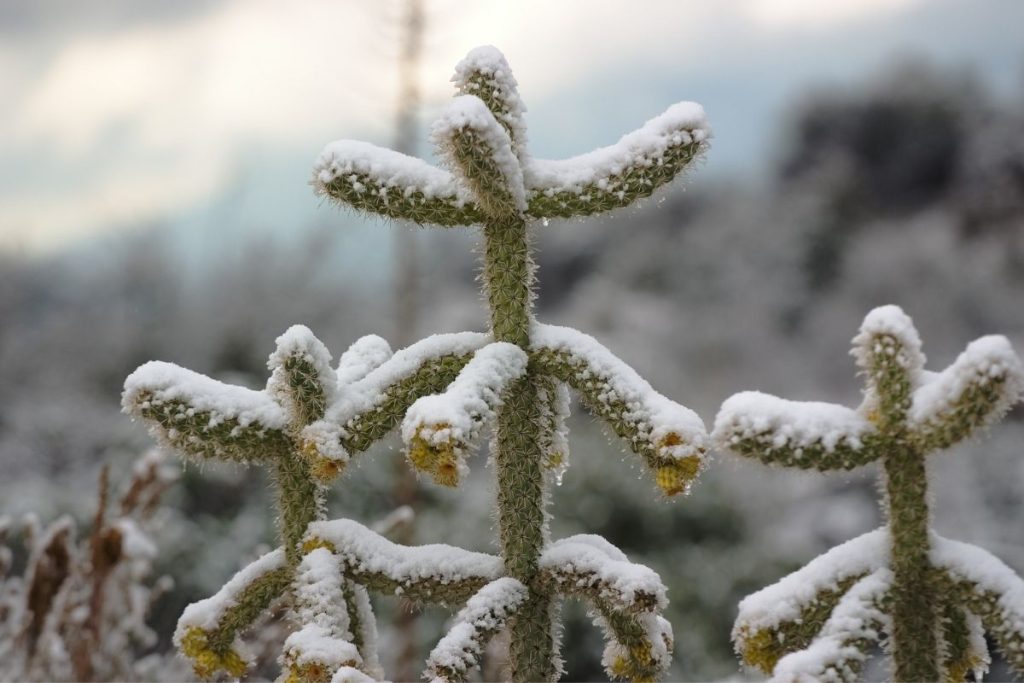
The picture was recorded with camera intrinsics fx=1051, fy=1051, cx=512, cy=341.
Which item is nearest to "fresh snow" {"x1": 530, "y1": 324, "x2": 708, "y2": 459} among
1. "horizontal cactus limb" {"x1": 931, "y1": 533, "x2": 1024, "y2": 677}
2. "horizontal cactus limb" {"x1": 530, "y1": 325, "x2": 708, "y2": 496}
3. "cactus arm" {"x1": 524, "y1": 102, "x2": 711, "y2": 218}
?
"horizontal cactus limb" {"x1": 530, "y1": 325, "x2": 708, "y2": 496}

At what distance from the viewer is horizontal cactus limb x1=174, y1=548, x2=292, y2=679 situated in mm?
936

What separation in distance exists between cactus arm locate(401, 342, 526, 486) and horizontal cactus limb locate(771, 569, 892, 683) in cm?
29

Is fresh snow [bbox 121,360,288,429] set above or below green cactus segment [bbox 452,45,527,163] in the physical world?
below

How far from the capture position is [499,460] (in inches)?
36.8

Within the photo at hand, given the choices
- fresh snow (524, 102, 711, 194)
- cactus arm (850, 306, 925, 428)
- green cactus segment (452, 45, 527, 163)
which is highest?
green cactus segment (452, 45, 527, 163)

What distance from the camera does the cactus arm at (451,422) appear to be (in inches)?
29.6

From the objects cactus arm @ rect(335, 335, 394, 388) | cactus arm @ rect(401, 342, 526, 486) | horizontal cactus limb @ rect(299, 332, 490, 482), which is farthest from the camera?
cactus arm @ rect(335, 335, 394, 388)

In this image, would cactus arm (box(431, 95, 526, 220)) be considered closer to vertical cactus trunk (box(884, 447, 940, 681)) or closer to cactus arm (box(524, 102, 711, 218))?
cactus arm (box(524, 102, 711, 218))

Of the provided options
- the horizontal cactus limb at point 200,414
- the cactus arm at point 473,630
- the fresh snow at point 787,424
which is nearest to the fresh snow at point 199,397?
the horizontal cactus limb at point 200,414

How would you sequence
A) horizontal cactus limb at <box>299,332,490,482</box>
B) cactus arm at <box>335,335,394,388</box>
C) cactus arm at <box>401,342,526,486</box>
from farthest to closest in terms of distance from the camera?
1. cactus arm at <box>335,335,394,388</box>
2. horizontal cactus limb at <box>299,332,490,482</box>
3. cactus arm at <box>401,342,526,486</box>

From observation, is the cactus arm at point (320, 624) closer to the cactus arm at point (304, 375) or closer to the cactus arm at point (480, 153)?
the cactus arm at point (304, 375)

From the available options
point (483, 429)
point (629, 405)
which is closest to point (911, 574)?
point (629, 405)

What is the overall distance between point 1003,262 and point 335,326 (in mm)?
4424

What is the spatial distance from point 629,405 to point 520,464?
0.12m
